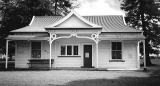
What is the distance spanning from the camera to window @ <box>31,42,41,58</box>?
19.2 meters

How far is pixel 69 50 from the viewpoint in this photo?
63.0 ft

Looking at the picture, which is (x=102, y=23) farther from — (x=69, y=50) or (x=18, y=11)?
(x=18, y=11)

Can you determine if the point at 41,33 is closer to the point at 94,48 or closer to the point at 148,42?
the point at 94,48

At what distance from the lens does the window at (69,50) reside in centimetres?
1911

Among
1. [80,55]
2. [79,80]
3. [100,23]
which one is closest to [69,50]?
[80,55]

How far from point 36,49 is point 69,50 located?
3.57 m

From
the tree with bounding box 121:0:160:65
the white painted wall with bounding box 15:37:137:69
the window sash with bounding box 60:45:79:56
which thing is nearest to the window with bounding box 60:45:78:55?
the window sash with bounding box 60:45:79:56

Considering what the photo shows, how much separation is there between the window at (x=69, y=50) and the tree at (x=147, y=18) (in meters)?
13.0

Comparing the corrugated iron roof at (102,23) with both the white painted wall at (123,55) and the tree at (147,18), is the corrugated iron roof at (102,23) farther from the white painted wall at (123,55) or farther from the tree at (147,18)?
the tree at (147,18)

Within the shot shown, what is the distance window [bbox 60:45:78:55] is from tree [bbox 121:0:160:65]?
42.6 ft

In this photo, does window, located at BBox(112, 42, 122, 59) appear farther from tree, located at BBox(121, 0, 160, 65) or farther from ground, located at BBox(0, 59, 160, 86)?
tree, located at BBox(121, 0, 160, 65)

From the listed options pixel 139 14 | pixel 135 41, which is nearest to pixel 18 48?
pixel 135 41

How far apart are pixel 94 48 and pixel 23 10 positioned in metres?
15.0

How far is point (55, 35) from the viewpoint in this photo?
1762 cm
